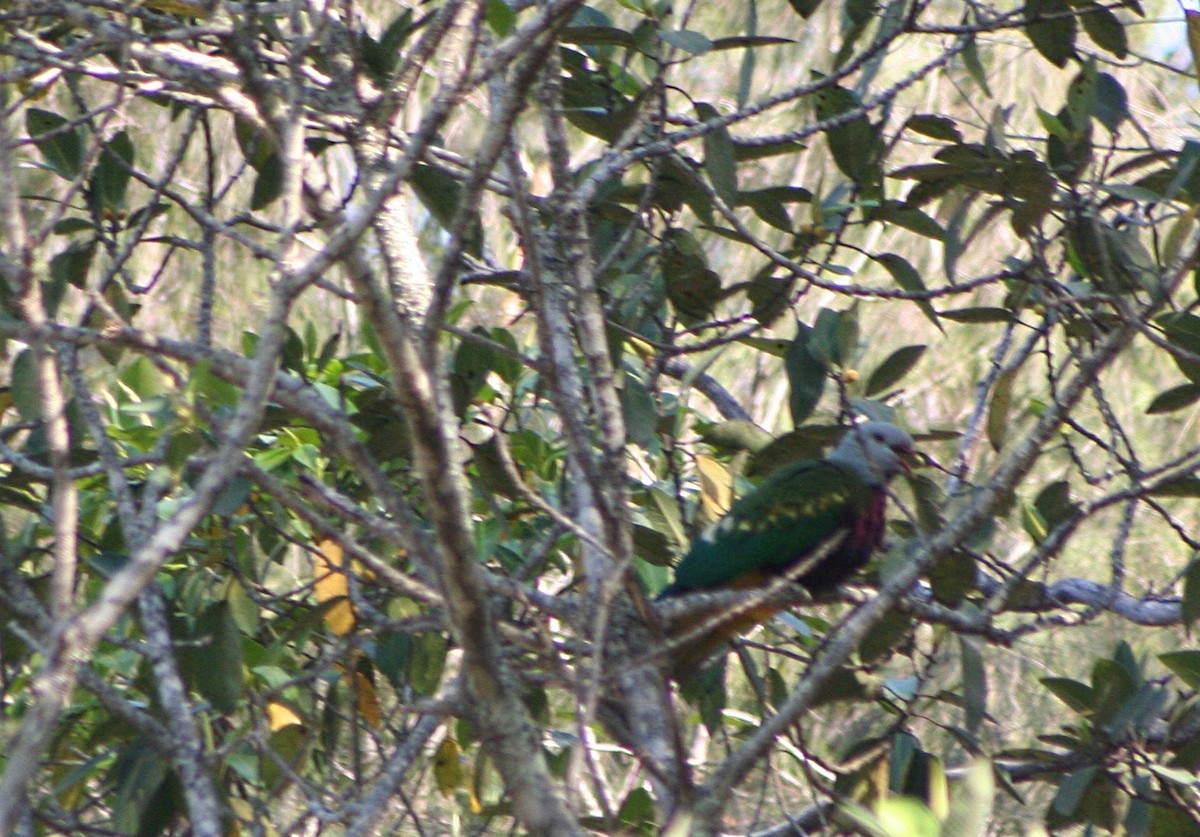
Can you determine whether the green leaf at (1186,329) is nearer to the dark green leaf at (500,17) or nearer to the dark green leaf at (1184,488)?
the dark green leaf at (1184,488)

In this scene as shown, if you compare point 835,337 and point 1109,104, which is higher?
point 1109,104

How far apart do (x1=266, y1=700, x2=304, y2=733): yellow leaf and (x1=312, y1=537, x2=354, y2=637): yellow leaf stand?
0.57 feet

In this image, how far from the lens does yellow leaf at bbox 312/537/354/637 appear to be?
2418mm

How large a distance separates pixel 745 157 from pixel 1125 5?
30.0 inches

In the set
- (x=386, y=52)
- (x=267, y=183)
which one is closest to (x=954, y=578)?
(x=386, y=52)

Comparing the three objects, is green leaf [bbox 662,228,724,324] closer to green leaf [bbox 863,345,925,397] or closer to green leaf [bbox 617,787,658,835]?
green leaf [bbox 863,345,925,397]

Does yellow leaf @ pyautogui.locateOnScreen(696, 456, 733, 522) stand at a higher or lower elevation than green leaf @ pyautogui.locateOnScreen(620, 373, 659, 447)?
lower

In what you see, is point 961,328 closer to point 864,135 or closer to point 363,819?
point 864,135

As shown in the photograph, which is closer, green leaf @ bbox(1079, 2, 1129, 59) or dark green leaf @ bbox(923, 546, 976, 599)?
dark green leaf @ bbox(923, 546, 976, 599)

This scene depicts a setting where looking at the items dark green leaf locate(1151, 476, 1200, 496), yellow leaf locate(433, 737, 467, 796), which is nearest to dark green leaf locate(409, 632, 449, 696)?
yellow leaf locate(433, 737, 467, 796)

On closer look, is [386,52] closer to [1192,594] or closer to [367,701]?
[367,701]

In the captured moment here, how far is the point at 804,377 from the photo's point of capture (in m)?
2.57

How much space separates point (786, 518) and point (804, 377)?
0.92 metres

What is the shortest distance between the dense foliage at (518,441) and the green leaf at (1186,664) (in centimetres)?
8
